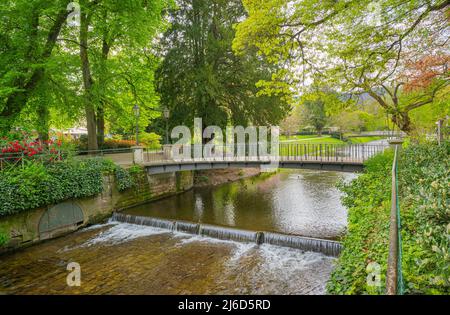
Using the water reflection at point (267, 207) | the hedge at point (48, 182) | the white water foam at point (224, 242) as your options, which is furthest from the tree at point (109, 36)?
the white water foam at point (224, 242)

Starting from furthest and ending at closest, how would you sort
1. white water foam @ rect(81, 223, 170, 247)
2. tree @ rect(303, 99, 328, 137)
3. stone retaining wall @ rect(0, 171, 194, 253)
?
tree @ rect(303, 99, 328, 137) < white water foam @ rect(81, 223, 170, 247) < stone retaining wall @ rect(0, 171, 194, 253)

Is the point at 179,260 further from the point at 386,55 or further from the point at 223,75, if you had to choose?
the point at 223,75

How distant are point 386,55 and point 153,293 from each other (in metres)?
9.09

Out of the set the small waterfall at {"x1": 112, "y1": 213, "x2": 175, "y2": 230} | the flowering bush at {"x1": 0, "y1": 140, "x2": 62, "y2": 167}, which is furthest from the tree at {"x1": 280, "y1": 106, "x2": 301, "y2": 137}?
the flowering bush at {"x1": 0, "y1": 140, "x2": 62, "y2": 167}

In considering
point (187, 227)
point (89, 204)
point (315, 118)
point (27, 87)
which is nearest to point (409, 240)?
point (187, 227)

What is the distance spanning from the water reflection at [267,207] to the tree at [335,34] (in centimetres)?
558

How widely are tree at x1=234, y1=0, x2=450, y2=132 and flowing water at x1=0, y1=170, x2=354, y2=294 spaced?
17.2 ft

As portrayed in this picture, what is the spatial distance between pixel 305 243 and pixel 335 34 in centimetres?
642

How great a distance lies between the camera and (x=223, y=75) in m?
21.5

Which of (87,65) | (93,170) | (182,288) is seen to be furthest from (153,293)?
(87,65)

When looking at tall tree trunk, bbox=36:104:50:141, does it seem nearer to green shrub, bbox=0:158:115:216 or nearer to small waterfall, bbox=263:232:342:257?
green shrub, bbox=0:158:115:216

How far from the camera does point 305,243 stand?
378 inches

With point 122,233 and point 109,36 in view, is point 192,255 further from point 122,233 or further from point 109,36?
point 109,36

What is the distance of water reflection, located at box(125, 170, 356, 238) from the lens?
40.1ft
